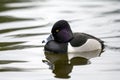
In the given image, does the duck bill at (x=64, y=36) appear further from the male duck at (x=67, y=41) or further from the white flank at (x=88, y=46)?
the white flank at (x=88, y=46)

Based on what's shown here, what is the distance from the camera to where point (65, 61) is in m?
11.6

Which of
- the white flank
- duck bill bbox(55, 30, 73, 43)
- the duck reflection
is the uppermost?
duck bill bbox(55, 30, 73, 43)

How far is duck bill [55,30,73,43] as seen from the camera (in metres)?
12.5

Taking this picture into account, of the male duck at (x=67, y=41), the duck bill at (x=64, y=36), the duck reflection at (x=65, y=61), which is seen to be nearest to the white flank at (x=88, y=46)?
the male duck at (x=67, y=41)

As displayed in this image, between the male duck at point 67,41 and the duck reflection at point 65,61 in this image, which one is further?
the male duck at point 67,41

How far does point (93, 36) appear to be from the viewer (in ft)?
41.7

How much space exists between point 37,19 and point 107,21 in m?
1.99

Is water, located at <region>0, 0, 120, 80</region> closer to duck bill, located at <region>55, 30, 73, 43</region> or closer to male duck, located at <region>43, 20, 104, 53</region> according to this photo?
male duck, located at <region>43, 20, 104, 53</region>

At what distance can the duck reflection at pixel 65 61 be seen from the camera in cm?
1070

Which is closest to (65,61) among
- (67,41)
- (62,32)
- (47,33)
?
(67,41)

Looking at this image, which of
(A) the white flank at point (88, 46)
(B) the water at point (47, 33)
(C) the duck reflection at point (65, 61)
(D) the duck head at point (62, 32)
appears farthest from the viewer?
(D) the duck head at point (62, 32)

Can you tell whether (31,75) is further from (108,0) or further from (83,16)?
(108,0)

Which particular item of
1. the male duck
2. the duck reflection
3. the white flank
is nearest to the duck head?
the male duck

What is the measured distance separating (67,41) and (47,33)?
146cm
